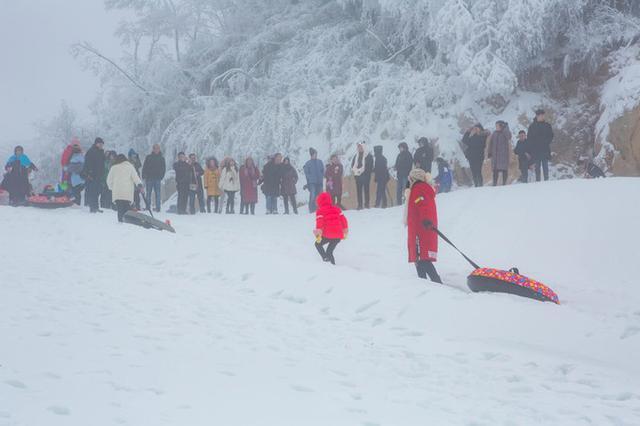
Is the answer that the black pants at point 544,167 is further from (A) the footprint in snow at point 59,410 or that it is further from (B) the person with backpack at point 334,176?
(A) the footprint in snow at point 59,410

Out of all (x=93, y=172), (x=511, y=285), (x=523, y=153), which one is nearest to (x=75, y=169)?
(x=93, y=172)

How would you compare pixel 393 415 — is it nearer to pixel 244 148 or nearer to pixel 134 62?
pixel 244 148

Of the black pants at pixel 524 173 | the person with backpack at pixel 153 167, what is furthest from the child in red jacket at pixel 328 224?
the person with backpack at pixel 153 167

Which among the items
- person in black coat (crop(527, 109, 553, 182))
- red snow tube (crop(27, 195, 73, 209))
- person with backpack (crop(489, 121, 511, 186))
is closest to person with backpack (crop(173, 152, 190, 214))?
red snow tube (crop(27, 195, 73, 209))

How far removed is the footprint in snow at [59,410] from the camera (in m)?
3.77

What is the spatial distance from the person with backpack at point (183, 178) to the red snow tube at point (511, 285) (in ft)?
40.2

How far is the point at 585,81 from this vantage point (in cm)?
1992

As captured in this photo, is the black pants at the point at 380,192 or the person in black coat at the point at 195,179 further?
the person in black coat at the point at 195,179

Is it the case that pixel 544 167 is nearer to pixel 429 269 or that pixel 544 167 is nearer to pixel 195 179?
pixel 429 269

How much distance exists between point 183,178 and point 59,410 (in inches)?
603

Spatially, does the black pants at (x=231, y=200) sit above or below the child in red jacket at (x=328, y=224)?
above

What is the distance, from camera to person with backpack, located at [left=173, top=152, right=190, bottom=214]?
18688 mm

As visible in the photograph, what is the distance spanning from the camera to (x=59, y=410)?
12.5ft

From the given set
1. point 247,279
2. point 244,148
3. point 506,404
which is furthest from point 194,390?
point 244,148
